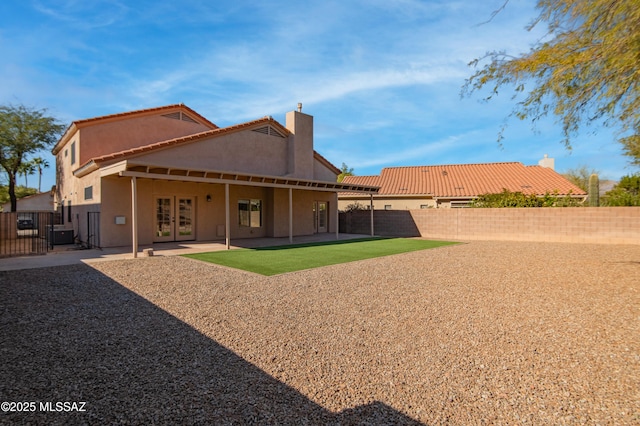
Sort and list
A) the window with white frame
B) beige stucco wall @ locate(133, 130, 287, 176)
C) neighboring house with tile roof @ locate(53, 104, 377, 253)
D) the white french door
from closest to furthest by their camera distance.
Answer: neighboring house with tile roof @ locate(53, 104, 377, 253) < beige stucco wall @ locate(133, 130, 287, 176) < the white french door < the window with white frame

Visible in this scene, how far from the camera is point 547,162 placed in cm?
3061

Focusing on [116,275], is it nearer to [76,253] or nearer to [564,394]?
[76,253]

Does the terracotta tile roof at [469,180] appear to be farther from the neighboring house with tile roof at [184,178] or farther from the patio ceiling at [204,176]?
the patio ceiling at [204,176]

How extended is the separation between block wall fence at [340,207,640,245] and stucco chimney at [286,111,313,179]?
556cm

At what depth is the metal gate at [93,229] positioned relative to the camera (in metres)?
13.0

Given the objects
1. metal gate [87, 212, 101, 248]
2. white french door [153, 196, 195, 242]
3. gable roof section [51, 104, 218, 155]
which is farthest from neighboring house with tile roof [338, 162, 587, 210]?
metal gate [87, 212, 101, 248]

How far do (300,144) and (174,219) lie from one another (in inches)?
307

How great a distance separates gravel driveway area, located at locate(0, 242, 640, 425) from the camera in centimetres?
287

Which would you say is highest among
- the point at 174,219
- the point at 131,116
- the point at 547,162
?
the point at 131,116

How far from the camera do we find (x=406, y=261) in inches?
428

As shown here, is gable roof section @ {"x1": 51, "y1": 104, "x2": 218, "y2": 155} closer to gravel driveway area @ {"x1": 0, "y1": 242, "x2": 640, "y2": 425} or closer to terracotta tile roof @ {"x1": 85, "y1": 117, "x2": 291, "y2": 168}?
terracotta tile roof @ {"x1": 85, "y1": 117, "x2": 291, "y2": 168}

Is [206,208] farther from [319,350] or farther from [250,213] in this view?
[319,350]

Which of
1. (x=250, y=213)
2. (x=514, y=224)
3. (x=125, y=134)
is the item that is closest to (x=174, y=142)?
(x=125, y=134)

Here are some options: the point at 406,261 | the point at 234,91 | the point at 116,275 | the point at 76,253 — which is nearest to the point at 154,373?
the point at 116,275
